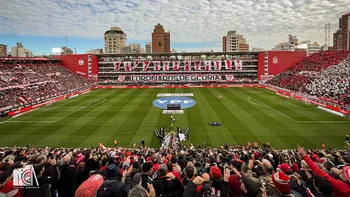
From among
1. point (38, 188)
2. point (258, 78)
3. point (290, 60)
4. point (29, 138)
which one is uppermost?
point (290, 60)

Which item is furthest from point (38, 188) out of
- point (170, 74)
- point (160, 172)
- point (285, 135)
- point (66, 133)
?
point (170, 74)

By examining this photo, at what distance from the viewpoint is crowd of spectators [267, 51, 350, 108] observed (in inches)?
1551

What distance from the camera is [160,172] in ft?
18.4

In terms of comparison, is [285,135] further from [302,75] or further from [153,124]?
[302,75]

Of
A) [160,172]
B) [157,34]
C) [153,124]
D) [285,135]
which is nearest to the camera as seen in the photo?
[160,172]

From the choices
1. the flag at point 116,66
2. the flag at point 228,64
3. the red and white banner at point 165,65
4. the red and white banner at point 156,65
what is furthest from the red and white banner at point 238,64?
the flag at point 116,66

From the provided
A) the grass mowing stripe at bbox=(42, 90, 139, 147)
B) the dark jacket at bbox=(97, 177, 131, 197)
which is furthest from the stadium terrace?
the grass mowing stripe at bbox=(42, 90, 139, 147)

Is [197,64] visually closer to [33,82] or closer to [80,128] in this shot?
[33,82]

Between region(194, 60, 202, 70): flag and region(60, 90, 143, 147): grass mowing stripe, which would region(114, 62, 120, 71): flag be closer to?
region(194, 60, 202, 70): flag

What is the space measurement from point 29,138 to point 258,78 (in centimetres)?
6875

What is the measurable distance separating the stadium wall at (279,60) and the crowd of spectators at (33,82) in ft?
198

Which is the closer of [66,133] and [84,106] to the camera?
[66,133]

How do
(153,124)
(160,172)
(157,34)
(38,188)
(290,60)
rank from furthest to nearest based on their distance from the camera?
(157,34), (290,60), (153,124), (160,172), (38,188)

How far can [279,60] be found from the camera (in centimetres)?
7038
